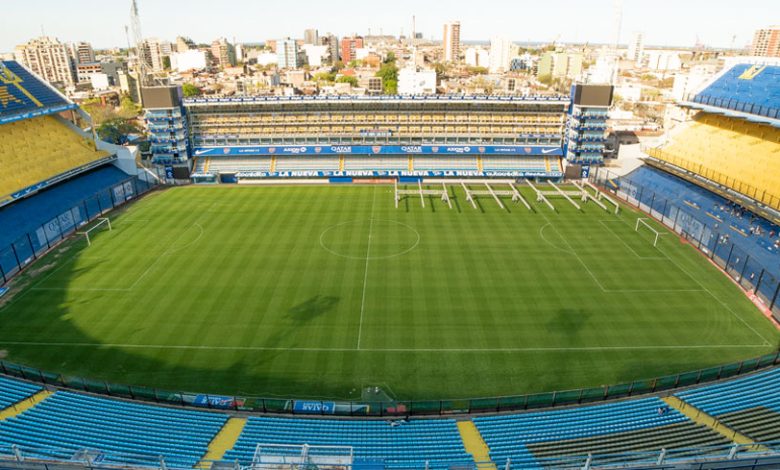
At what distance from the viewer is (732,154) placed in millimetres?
48688

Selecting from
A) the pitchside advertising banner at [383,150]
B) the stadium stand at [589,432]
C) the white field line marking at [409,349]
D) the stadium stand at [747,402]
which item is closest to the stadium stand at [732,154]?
the pitchside advertising banner at [383,150]

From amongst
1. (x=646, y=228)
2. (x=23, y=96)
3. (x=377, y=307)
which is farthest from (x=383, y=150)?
(x=23, y=96)

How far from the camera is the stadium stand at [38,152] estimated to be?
46.4 m

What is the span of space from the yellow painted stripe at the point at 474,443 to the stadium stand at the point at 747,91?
43948 millimetres

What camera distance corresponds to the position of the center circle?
4019 centimetres

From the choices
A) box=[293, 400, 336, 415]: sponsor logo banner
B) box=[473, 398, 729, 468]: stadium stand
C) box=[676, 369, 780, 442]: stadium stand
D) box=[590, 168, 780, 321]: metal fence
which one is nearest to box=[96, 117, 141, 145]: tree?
box=[293, 400, 336, 415]: sponsor logo banner

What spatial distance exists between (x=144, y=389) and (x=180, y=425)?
361 cm

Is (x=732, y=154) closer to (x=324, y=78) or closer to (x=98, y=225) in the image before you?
(x=98, y=225)

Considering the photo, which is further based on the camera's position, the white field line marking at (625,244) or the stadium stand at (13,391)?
the white field line marking at (625,244)

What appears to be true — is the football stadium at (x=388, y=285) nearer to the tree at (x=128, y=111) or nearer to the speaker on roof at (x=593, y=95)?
the speaker on roof at (x=593, y=95)

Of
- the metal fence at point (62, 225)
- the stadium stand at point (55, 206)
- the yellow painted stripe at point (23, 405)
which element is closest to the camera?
the yellow painted stripe at point (23, 405)

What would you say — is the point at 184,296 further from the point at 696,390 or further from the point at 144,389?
the point at 696,390

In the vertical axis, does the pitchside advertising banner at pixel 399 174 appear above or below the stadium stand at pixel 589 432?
above

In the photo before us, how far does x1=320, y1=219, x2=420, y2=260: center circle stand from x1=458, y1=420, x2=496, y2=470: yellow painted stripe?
19.7 metres
